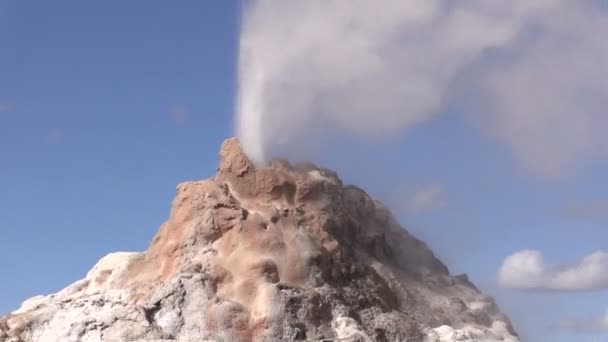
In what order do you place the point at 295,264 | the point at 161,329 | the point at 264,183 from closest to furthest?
1. the point at 161,329
2. the point at 295,264
3. the point at 264,183

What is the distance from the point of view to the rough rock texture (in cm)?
2666

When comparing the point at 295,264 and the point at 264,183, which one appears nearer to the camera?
the point at 295,264

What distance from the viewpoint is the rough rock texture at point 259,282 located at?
26656 mm

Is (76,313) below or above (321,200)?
below

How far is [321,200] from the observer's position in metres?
30.5

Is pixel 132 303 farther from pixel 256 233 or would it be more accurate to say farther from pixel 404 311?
pixel 404 311

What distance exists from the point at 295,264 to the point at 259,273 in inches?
38.6

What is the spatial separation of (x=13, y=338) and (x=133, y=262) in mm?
4552

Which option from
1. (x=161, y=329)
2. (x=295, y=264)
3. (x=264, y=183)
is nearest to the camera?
(x=161, y=329)

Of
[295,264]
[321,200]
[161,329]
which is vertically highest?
[321,200]

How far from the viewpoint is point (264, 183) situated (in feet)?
98.9

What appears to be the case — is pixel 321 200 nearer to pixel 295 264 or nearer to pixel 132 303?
pixel 295 264

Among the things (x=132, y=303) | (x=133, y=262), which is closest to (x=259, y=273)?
(x=132, y=303)

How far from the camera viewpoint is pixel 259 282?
1080 inches
